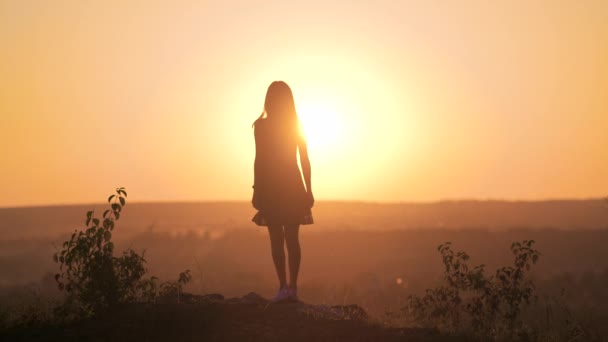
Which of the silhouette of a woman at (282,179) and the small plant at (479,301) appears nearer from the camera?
the silhouette of a woman at (282,179)

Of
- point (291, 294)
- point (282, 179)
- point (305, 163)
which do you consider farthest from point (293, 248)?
point (305, 163)

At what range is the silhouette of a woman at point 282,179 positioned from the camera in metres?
10.7

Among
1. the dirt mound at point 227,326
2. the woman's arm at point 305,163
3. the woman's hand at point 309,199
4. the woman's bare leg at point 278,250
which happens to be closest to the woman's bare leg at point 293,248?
the woman's bare leg at point 278,250

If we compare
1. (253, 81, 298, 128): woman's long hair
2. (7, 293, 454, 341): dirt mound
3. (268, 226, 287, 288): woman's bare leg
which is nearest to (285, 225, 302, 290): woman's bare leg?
(268, 226, 287, 288): woman's bare leg

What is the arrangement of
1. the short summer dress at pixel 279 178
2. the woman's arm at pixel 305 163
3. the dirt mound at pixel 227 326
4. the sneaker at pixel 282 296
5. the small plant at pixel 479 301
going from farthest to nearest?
the small plant at pixel 479 301 → the woman's arm at pixel 305 163 → the short summer dress at pixel 279 178 → the sneaker at pixel 282 296 → the dirt mound at pixel 227 326

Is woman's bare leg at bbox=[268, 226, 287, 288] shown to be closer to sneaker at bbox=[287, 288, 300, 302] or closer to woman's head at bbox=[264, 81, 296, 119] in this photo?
sneaker at bbox=[287, 288, 300, 302]

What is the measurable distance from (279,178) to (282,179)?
0.14ft

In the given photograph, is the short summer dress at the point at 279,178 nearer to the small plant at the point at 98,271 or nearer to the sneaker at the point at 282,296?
the sneaker at the point at 282,296

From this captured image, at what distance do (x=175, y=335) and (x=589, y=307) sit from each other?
1837cm

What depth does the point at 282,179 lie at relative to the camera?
426 inches

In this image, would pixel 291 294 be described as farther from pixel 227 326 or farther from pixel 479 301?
pixel 479 301

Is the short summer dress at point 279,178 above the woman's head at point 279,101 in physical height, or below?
below

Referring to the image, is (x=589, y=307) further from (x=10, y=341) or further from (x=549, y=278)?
(x=10, y=341)

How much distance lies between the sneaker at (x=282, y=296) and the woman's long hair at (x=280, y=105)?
83.6 inches
